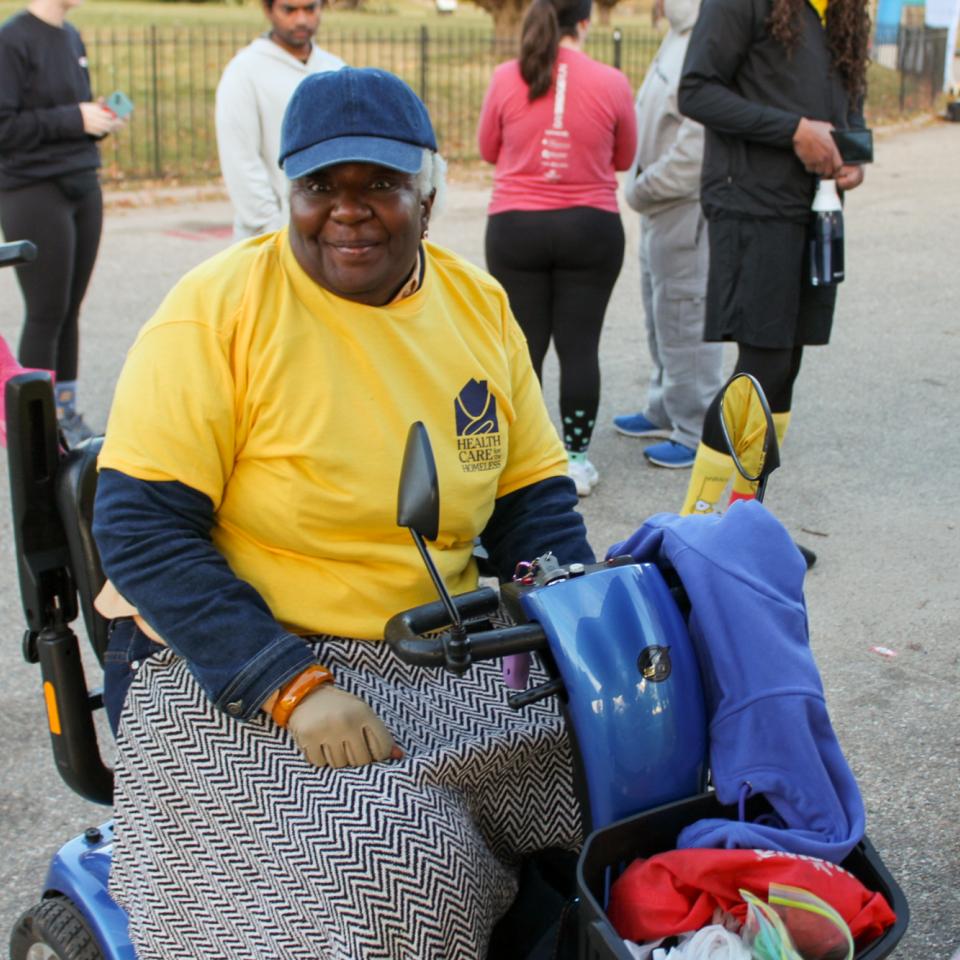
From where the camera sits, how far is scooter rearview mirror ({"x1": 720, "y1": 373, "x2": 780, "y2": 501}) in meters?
2.11

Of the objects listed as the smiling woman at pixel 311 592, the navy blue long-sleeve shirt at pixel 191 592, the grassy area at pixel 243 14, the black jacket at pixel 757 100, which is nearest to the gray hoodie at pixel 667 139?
the black jacket at pixel 757 100

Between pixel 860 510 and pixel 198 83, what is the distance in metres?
13.4

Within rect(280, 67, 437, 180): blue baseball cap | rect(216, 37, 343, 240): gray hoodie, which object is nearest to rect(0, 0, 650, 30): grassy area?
rect(216, 37, 343, 240): gray hoodie

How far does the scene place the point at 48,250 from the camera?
5.56 m

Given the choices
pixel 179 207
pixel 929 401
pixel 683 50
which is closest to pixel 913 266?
pixel 929 401

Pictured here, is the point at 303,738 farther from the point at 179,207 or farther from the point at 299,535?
the point at 179,207

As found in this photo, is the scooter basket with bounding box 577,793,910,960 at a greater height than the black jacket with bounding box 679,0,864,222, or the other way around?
the black jacket with bounding box 679,0,864,222

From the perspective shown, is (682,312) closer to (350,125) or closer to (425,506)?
(350,125)

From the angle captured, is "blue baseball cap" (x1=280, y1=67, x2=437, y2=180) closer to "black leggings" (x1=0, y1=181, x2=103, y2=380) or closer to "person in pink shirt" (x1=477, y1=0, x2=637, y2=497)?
"person in pink shirt" (x1=477, y1=0, x2=637, y2=497)

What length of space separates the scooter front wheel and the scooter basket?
96cm

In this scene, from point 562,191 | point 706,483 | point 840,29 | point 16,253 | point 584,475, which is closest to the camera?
point 16,253

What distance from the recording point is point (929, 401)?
257 inches

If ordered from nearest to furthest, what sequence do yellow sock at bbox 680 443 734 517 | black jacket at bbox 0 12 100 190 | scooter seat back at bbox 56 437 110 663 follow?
scooter seat back at bbox 56 437 110 663 → yellow sock at bbox 680 443 734 517 → black jacket at bbox 0 12 100 190

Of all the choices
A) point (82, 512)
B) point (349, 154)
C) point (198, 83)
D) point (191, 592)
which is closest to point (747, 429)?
point (349, 154)
